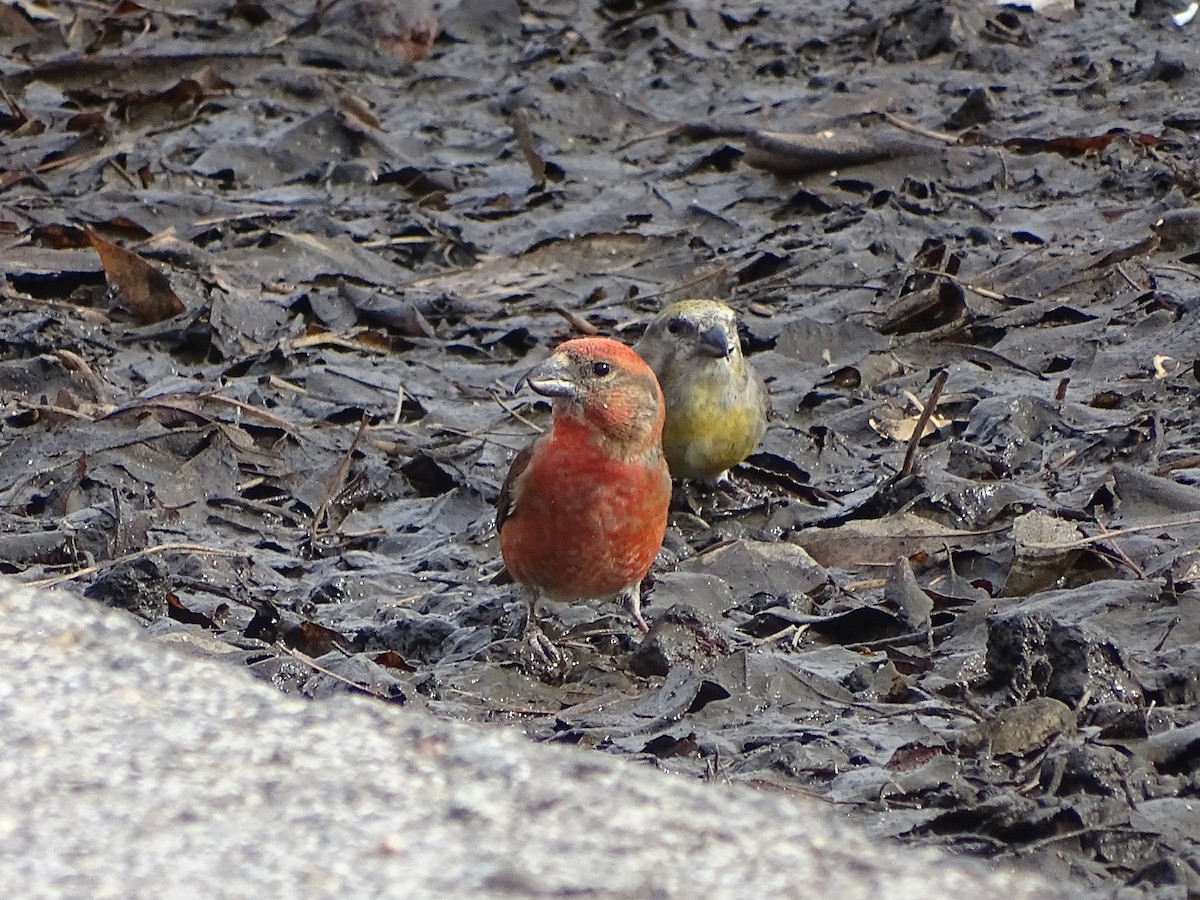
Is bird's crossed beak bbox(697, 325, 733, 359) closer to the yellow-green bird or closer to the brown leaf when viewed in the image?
the yellow-green bird

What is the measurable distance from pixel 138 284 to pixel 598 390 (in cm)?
319

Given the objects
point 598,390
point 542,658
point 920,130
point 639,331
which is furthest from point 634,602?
point 920,130

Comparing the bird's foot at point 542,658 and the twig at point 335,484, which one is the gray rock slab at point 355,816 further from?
the twig at point 335,484

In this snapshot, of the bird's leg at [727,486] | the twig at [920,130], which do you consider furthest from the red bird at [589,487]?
the twig at [920,130]

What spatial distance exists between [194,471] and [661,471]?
6.01 feet

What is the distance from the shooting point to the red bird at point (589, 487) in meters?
5.89

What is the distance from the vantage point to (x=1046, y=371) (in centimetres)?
770

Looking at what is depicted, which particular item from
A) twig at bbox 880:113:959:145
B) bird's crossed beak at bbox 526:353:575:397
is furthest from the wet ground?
bird's crossed beak at bbox 526:353:575:397

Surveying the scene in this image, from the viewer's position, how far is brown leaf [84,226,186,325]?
8.41 meters

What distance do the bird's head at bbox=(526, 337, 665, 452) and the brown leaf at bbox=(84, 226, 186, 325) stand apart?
2.95 meters

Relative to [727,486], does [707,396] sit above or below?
above

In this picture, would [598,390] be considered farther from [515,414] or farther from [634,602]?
[515,414]

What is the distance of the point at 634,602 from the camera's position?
6137 millimetres

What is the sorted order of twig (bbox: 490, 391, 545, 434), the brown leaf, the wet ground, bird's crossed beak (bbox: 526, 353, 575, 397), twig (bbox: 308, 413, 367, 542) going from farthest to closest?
the brown leaf → twig (bbox: 490, 391, 545, 434) → twig (bbox: 308, 413, 367, 542) → bird's crossed beak (bbox: 526, 353, 575, 397) → the wet ground
